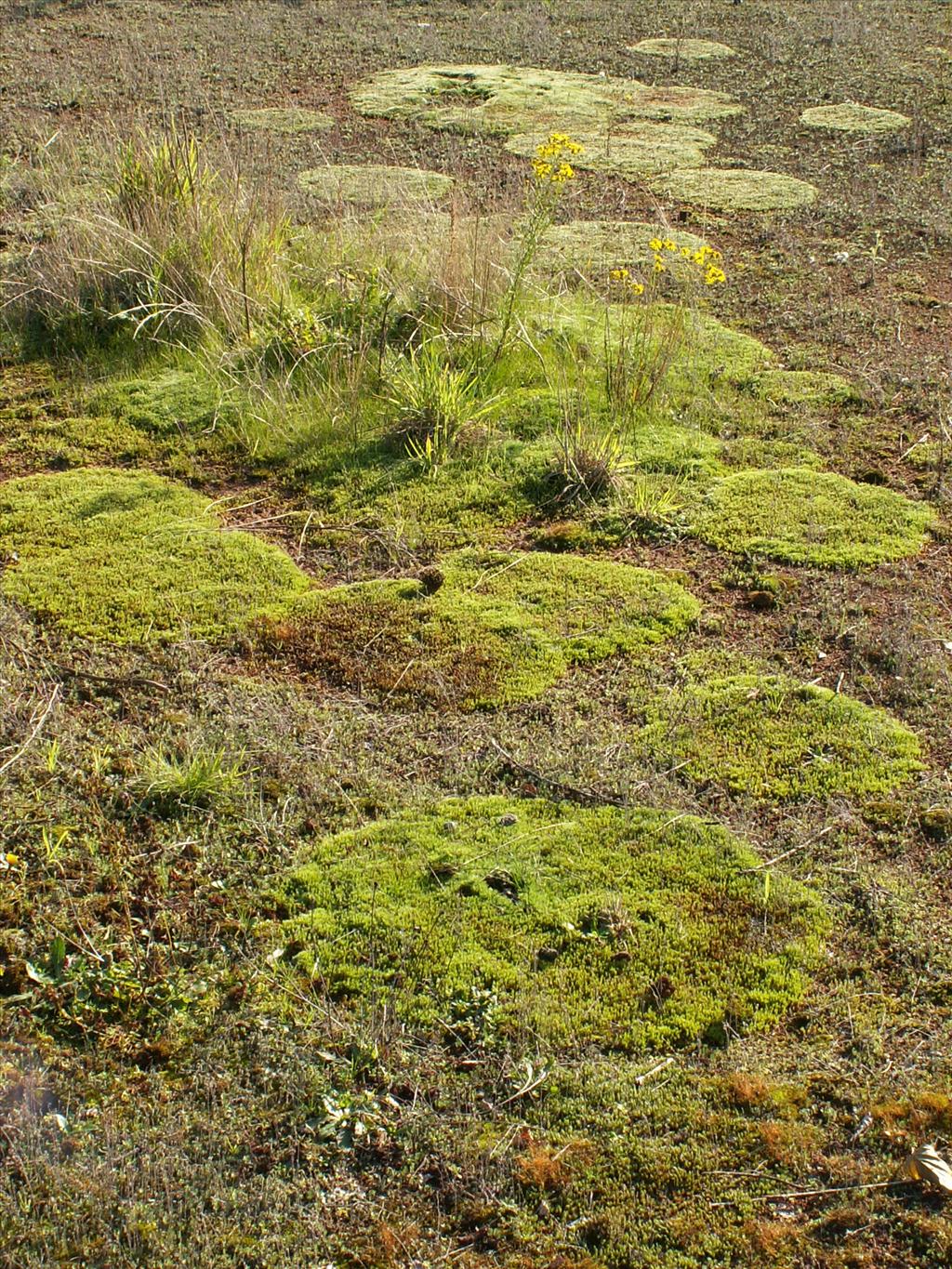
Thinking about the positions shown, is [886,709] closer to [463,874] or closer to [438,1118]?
[463,874]

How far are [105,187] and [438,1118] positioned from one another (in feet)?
20.7

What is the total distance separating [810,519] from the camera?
4734 millimetres

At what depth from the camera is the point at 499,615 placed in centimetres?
411

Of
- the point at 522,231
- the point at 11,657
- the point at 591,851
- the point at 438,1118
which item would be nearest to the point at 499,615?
the point at 591,851

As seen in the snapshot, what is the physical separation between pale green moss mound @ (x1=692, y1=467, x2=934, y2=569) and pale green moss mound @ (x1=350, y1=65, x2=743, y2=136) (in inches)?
248

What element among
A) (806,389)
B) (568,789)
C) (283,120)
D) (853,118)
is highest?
(283,120)

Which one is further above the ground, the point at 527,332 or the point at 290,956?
the point at 527,332

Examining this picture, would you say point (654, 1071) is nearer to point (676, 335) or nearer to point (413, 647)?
point (413, 647)

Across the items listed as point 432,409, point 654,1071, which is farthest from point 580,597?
point 654,1071

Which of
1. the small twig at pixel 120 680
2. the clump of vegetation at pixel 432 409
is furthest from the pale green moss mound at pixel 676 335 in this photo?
the small twig at pixel 120 680

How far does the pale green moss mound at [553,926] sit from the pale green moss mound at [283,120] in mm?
8360

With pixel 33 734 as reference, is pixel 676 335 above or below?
above

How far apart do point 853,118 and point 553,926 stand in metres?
10.1

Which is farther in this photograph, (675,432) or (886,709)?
(675,432)
